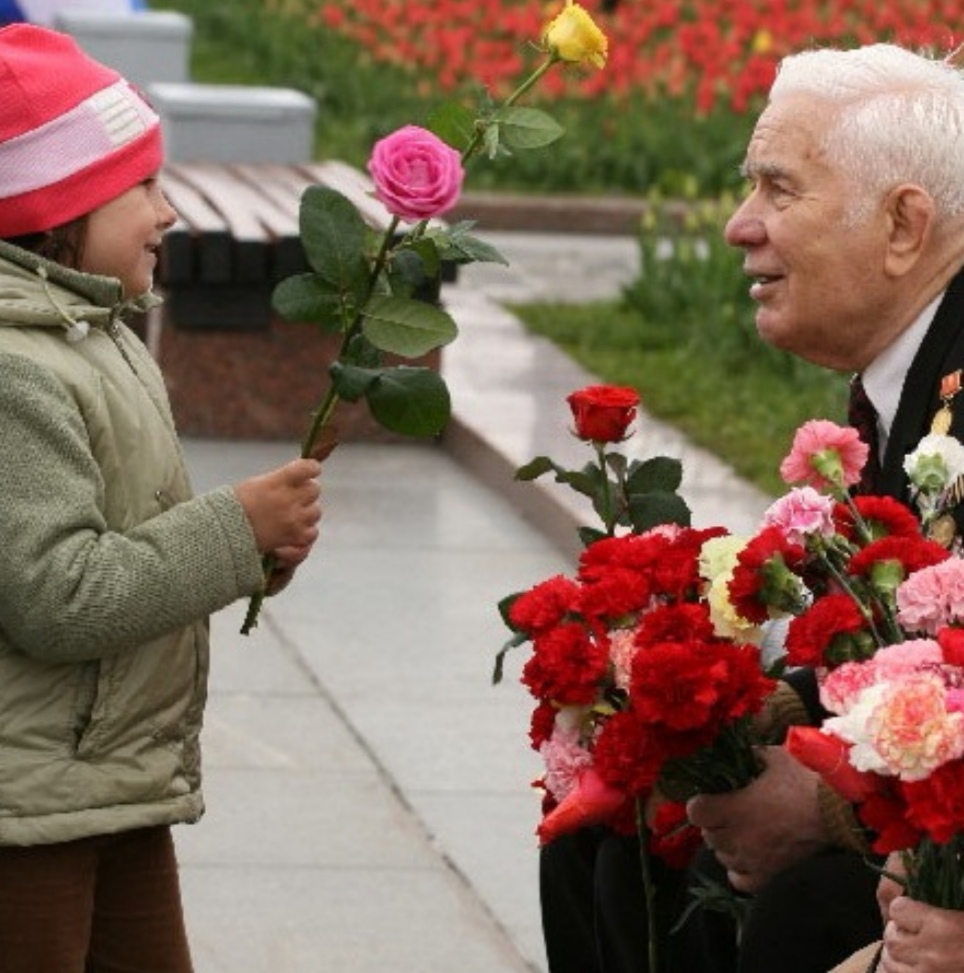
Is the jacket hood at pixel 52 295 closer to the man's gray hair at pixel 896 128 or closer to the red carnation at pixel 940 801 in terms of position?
the man's gray hair at pixel 896 128

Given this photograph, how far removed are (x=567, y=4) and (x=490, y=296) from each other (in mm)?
8335

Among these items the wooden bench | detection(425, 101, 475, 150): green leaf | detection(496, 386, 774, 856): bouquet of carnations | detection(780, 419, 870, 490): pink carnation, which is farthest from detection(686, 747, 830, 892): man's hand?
the wooden bench

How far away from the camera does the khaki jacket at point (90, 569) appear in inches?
148

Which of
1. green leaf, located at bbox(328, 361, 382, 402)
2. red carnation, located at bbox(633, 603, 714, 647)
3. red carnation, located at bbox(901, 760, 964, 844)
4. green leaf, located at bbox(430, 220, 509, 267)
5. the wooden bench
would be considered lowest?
the wooden bench

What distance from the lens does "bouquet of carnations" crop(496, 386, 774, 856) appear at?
3.71 m

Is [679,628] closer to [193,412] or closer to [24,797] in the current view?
[24,797]

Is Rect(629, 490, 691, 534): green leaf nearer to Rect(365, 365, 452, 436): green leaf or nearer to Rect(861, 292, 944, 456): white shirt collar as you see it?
Rect(861, 292, 944, 456): white shirt collar

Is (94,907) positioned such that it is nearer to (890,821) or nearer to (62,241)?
(62,241)

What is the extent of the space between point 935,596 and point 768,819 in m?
0.54

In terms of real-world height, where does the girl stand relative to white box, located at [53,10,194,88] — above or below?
above

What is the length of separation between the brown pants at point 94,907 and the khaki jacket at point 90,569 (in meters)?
0.08

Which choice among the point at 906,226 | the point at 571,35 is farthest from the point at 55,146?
the point at 906,226

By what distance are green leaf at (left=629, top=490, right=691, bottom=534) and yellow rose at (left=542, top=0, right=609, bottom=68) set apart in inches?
24.8

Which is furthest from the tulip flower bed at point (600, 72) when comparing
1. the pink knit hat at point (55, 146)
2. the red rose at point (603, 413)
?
the pink knit hat at point (55, 146)
